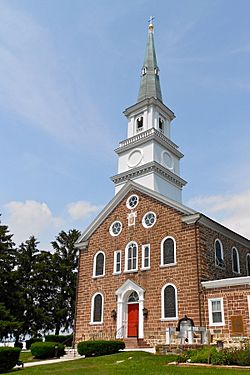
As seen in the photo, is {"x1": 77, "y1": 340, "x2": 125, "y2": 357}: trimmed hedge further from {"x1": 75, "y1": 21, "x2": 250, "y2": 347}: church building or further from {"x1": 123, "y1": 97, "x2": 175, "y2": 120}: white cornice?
{"x1": 123, "y1": 97, "x2": 175, "y2": 120}: white cornice

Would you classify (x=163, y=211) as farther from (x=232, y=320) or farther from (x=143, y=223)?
(x=232, y=320)

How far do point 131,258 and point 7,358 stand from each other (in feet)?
36.6

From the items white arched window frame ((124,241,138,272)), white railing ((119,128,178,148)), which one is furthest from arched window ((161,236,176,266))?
white railing ((119,128,178,148))

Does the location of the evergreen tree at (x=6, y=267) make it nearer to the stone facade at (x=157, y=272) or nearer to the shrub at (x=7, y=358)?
the stone facade at (x=157, y=272)

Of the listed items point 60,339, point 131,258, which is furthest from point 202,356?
point 60,339

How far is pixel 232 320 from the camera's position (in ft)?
69.2

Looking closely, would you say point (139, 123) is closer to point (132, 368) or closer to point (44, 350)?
point (44, 350)

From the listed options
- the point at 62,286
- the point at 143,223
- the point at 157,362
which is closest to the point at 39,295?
the point at 62,286

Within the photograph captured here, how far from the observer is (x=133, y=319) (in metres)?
25.5

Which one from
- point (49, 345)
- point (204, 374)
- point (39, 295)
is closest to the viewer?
point (204, 374)

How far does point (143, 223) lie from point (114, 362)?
35.9 ft

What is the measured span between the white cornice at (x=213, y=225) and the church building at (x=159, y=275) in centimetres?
6

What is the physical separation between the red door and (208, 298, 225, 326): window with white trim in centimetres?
524

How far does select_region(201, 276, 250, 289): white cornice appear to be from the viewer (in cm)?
2121
